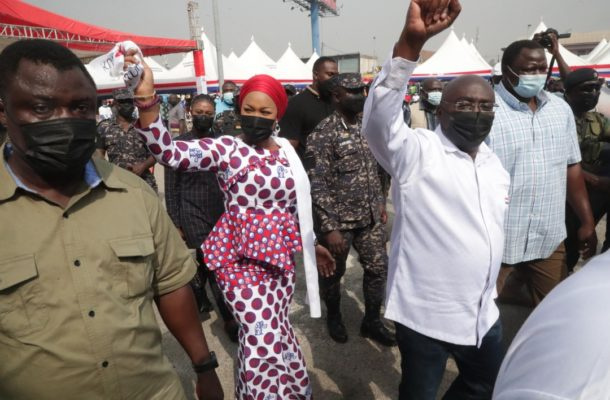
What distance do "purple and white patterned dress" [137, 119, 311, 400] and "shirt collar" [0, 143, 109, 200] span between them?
2.39 feet

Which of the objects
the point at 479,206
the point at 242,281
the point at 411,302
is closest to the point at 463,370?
the point at 411,302

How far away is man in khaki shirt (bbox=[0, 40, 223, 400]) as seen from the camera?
1.12 meters

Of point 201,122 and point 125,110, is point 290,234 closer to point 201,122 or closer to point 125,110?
point 201,122

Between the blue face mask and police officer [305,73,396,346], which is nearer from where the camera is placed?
the blue face mask

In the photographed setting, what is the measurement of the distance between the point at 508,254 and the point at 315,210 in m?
1.24

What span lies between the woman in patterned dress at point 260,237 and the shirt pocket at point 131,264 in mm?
741

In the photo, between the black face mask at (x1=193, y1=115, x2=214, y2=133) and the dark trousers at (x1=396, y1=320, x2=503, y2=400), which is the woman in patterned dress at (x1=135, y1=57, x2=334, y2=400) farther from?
the black face mask at (x1=193, y1=115, x2=214, y2=133)

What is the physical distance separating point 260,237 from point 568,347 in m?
1.63

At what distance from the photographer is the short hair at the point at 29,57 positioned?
1141 millimetres

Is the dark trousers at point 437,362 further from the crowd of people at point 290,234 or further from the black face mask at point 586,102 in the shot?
A: the black face mask at point 586,102

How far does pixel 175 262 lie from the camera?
1521 mm

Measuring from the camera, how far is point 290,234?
88.2 inches

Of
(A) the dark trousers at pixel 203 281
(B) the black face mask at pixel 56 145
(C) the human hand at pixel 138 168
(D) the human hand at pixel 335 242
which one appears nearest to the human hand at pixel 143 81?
(B) the black face mask at pixel 56 145

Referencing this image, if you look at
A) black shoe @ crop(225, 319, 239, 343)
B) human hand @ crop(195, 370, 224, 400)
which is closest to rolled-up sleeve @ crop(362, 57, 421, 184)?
human hand @ crop(195, 370, 224, 400)
